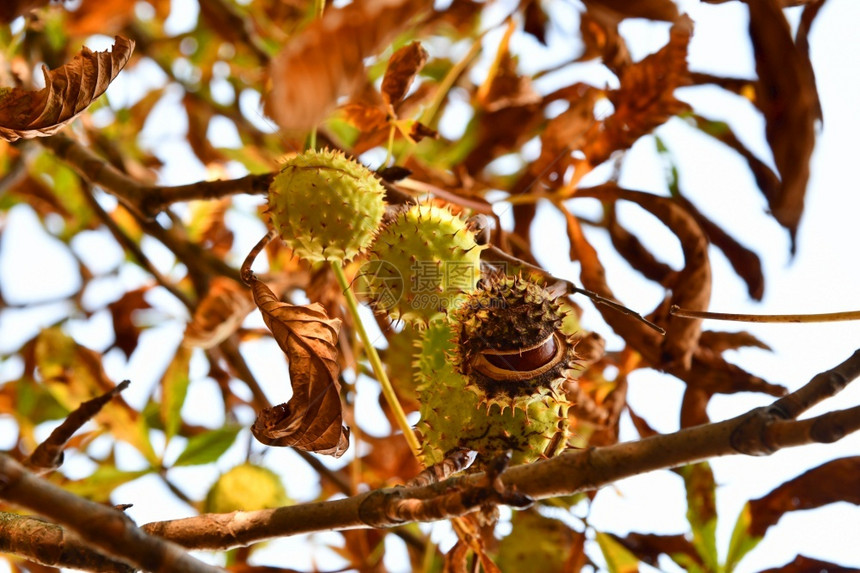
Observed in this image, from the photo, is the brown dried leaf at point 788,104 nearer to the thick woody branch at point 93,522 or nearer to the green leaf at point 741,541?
the green leaf at point 741,541

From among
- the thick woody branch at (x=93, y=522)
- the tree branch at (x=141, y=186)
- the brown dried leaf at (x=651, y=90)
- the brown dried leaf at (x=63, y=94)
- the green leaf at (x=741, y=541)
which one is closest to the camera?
the thick woody branch at (x=93, y=522)

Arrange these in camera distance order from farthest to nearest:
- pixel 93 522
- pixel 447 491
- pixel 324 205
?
pixel 324 205 < pixel 447 491 < pixel 93 522

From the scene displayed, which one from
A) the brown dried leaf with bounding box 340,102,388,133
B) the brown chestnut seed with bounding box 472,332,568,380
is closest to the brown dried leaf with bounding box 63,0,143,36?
the brown dried leaf with bounding box 340,102,388,133

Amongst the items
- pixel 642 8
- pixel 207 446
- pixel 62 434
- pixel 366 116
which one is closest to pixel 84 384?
pixel 207 446

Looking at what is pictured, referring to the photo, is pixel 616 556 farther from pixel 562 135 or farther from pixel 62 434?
pixel 62 434

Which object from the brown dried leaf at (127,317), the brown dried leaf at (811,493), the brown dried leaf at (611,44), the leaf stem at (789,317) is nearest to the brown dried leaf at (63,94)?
the leaf stem at (789,317)
